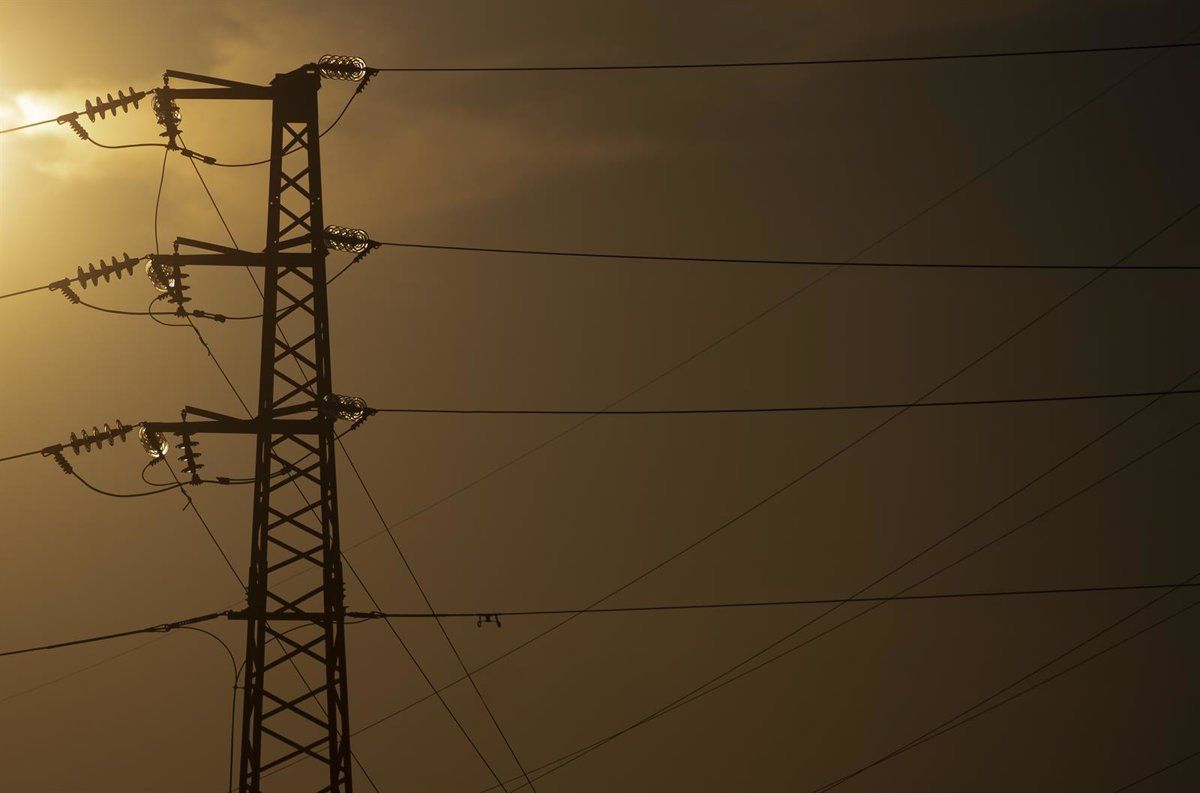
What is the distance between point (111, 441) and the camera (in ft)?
95.0

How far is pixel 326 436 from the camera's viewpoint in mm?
27750

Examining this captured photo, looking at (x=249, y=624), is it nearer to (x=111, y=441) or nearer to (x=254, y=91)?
(x=111, y=441)

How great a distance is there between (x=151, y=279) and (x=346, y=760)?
8.87 m

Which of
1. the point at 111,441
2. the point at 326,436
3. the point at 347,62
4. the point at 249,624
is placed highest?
the point at 347,62

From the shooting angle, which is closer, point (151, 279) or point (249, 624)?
point (249, 624)

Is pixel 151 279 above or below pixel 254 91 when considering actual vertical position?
below

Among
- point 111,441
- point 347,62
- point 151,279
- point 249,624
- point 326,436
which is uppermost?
point 347,62

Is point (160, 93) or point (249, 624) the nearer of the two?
point (249, 624)

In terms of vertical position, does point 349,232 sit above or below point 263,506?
above

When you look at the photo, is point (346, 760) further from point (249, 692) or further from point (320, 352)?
point (320, 352)

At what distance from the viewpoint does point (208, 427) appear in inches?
1091

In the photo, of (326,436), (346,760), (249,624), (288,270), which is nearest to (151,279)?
(288,270)

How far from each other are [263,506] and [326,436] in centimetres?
155

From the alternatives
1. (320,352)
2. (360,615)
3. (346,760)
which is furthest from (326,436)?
(346,760)
